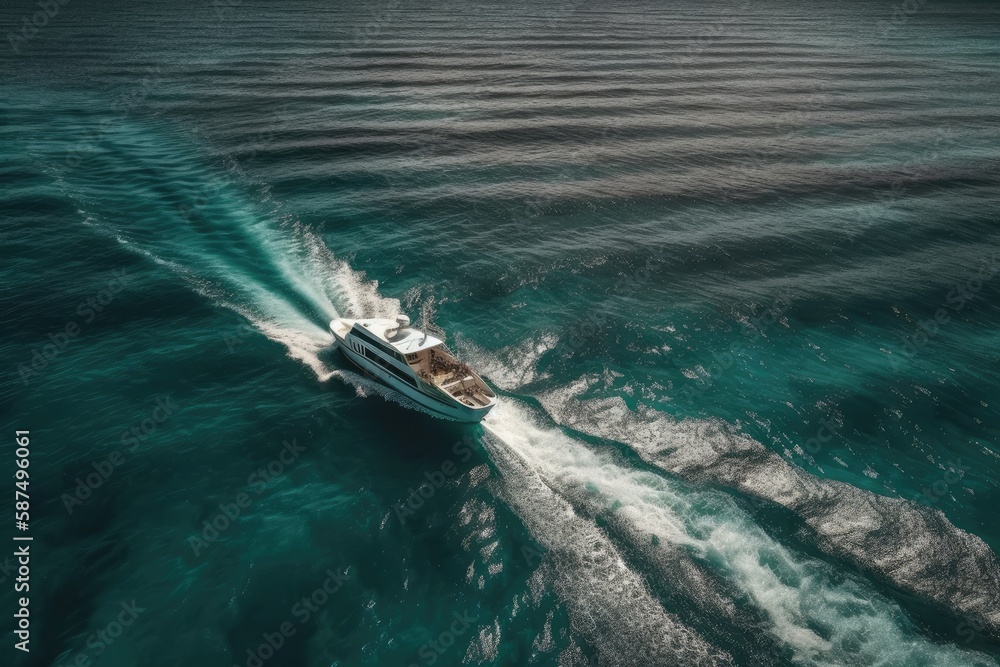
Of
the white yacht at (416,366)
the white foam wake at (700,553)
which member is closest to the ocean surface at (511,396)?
the white foam wake at (700,553)

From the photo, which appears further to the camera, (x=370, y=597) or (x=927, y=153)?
(x=927, y=153)

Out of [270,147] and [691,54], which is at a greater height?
[270,147]

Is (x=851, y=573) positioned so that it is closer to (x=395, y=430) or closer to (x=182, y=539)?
(x=395, y=430)

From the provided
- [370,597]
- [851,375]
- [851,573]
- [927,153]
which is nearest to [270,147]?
[370,597]

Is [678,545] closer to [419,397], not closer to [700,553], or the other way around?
[700,553]

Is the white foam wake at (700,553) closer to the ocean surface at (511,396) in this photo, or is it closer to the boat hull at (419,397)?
the ocean surface at (511,396)

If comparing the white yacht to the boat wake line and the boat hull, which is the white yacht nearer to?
the boat hull
